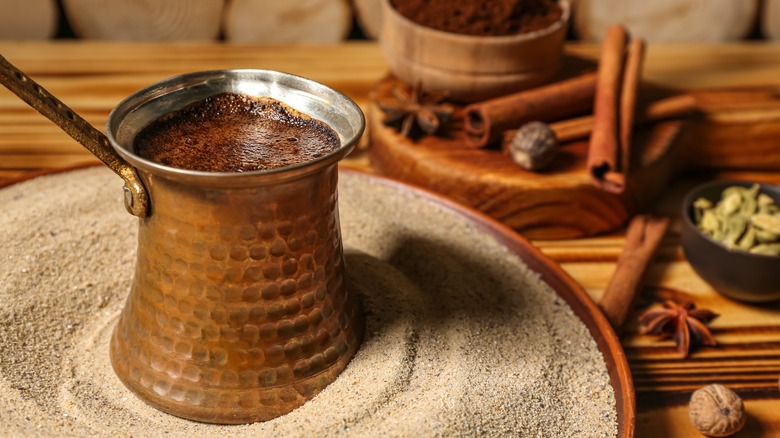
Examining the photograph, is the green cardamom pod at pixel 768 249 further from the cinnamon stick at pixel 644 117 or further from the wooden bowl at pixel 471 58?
the wooden bowl at pixel 471 58

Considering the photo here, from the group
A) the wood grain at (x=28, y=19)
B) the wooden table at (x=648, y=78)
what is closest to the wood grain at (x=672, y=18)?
the wooden table at (x=648, y=78)

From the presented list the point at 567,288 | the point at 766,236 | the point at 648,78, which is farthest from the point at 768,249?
the point at 648,78

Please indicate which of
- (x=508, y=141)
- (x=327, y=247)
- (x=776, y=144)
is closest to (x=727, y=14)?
(x=776, y=144)

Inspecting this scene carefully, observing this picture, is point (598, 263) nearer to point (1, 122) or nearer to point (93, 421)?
point (93, 421)

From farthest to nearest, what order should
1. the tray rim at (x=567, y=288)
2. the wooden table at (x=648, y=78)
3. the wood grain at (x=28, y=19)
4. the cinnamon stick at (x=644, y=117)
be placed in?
the wood grain at (x=28, y=19) < the cinnamon stick at (x=644, y=117) < the wooden table at (x=648, y=78) < the tray rim at (x=567, y=288)

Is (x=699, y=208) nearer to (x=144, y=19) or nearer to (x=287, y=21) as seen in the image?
(x=287, y=21)

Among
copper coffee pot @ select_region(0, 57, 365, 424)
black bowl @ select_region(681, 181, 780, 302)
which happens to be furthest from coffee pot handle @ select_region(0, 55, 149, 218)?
black bowl @ select_region(681, 181, 780, 302)

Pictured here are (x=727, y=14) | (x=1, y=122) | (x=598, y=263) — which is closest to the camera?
(x=598, y=263)

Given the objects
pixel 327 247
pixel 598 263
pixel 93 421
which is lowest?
pixel 598 263
